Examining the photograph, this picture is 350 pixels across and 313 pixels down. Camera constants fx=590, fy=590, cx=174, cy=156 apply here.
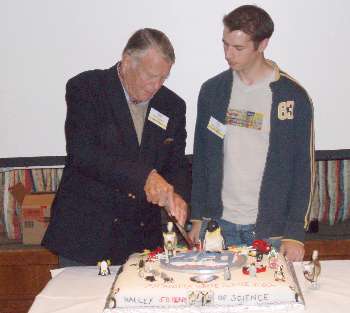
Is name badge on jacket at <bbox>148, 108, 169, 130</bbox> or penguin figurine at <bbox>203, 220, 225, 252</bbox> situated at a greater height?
name badge on jacket at <bbox>148, 108, 169, 130</bbox>

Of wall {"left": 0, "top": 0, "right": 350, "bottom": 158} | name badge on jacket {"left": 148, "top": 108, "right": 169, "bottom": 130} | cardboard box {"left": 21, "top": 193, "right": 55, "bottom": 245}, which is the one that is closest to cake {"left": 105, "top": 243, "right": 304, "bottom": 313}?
name badge on jacket {"left": 148, "top": 108, "right": 169, "bottom": 130}

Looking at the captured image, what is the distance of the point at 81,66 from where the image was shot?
3.03 meters

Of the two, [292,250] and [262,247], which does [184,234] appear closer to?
[262,247]

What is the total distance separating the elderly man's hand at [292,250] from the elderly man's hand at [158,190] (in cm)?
52

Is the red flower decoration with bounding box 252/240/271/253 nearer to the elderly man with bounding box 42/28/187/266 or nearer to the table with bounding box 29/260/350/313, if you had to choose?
the table with bounding box 29/260/350/313

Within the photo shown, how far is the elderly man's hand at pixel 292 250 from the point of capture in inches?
83.3

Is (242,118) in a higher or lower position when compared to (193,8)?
lower

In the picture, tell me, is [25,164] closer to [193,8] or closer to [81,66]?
[81,66]

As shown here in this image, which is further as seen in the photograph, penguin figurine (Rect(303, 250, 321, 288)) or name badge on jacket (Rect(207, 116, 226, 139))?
name badge on jacket (Rect(207, 116, 226, 139))

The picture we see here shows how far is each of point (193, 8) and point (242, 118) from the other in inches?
38.4

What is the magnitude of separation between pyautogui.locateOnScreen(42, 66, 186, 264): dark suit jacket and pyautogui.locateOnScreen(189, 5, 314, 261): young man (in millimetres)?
320

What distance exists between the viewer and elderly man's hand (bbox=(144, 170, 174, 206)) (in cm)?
188

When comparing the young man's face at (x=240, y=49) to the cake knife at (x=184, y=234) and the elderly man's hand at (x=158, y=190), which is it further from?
the cake knife at (x=184, y=234)

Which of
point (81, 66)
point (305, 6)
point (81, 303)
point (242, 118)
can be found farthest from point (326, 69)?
point (81, 303)
